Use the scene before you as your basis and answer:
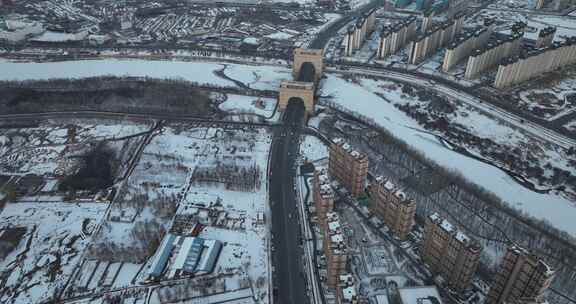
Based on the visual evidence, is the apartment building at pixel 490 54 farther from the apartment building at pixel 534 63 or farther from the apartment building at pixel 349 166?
the apartment building at pixel 349 166

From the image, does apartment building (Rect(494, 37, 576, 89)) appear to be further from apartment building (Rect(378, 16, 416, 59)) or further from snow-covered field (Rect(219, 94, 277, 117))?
snow-covered field (Rect(219, 94, 277, 117))

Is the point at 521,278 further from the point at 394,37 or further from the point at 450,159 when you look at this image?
the point at 394,37

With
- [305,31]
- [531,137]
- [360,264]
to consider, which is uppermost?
[305,31]

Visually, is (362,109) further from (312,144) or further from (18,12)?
(18,12)

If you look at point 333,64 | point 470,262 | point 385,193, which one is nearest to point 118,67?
point 333,64

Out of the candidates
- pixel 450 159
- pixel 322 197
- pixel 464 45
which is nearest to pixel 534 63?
pixel 464 45

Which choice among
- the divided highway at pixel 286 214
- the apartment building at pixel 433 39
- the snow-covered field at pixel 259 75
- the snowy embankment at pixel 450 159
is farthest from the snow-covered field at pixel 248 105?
the apartment building at pixel 433 39


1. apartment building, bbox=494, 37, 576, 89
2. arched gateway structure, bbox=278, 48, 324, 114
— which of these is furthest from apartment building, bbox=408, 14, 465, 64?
arched gateway structure, bbox=278, 48, 324, 114
